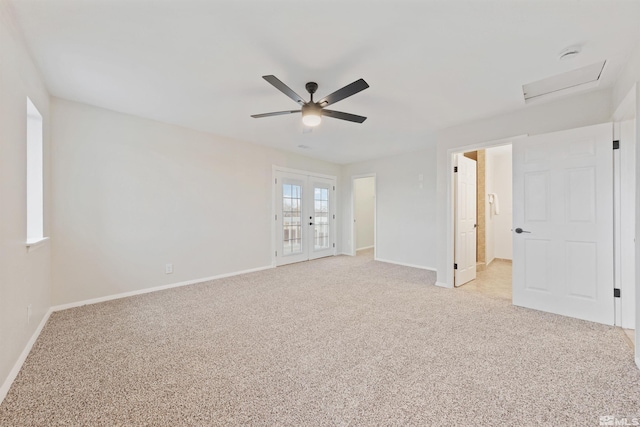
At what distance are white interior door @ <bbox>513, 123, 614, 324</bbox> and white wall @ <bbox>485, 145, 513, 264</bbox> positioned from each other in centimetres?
298

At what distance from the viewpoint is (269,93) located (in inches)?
108

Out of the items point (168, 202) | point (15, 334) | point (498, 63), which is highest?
point (498, 63)

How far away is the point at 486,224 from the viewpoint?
5410 mm

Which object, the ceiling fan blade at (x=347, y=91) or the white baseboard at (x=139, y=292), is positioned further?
the white baseboard at (x=139, y=292)

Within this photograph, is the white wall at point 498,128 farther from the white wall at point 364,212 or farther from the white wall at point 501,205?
the white wall at point 364,212


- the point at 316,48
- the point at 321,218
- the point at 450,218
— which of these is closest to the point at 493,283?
the point at 450,218

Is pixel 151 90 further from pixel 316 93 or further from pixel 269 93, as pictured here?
pixel 316 93

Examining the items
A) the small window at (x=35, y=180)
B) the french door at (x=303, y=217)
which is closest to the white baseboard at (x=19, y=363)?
the small window at (x=35, y=180)

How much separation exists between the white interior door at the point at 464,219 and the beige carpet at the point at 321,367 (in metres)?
0.88

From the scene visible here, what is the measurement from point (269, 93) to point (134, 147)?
7.09 feet

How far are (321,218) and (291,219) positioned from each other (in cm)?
100

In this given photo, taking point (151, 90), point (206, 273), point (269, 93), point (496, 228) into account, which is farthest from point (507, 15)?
point (496, 228)

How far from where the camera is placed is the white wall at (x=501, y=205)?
5830 millimetres

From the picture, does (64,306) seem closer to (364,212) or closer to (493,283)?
(493,283)
